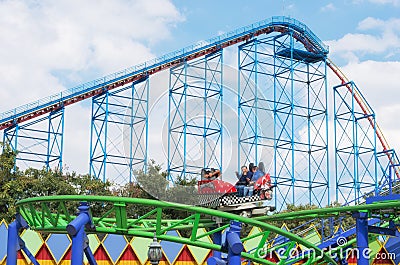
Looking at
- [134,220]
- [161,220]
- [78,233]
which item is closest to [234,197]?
[161,220]

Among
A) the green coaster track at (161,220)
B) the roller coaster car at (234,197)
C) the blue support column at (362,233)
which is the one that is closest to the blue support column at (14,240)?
the green coaster track at (161,220)

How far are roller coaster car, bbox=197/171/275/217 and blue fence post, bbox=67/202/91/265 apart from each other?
319 cm

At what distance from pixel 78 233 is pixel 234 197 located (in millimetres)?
3599

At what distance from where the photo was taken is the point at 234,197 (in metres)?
13.2

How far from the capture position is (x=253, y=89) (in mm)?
27156

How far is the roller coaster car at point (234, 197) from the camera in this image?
1312 centimetres

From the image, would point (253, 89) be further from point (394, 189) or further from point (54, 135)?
point (394, 189)

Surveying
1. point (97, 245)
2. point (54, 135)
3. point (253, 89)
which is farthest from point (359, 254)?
point (54, 135)

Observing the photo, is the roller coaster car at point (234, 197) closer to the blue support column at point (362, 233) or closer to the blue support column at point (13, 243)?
the blue support column at point (362, 233)

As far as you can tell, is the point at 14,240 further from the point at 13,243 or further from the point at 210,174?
the point at 210,174

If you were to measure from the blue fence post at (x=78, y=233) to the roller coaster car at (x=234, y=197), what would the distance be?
319 cm

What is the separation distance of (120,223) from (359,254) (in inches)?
178

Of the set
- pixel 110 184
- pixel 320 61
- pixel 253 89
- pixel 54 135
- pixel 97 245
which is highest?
pixel 320 61

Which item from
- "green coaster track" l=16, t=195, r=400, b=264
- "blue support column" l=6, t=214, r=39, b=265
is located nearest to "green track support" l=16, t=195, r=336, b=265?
"green coaster track" l=16, t=195, r=400, b=264
